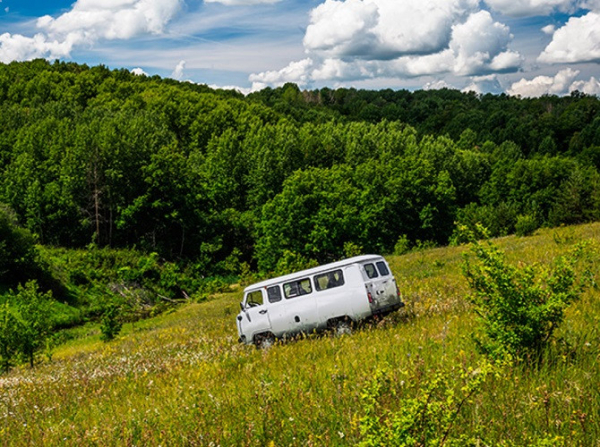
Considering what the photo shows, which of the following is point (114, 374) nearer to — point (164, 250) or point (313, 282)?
point (313, 282)

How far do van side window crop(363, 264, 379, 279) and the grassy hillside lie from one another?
116 inches

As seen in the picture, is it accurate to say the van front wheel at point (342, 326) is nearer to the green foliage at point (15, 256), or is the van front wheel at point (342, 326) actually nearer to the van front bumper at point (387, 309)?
the van front bumper at point (387, 309)

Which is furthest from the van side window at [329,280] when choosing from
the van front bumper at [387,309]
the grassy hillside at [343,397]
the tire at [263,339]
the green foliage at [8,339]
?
the green foliage at [8,339]

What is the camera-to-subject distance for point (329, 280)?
1508cm

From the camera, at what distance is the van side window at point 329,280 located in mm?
14867

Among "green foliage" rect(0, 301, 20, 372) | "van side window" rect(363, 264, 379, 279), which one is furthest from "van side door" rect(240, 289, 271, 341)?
"green foliage" rect(0, 301, 20, 372)

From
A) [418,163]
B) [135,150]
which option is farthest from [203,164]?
[418,163]

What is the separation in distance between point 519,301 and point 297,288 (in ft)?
Result: 31.8

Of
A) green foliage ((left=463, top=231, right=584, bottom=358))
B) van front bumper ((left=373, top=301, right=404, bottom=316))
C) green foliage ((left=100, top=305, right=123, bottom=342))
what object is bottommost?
green foliage ((left=100, top=305, right=123, bottom=342))

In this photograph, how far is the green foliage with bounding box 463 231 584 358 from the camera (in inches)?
247

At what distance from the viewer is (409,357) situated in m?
7.10

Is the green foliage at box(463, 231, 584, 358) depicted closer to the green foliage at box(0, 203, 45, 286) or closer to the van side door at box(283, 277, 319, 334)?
the van side door at box(283, 277, 319, 334)

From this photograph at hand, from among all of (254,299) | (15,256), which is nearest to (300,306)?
(254,299)

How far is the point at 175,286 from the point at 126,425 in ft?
179
